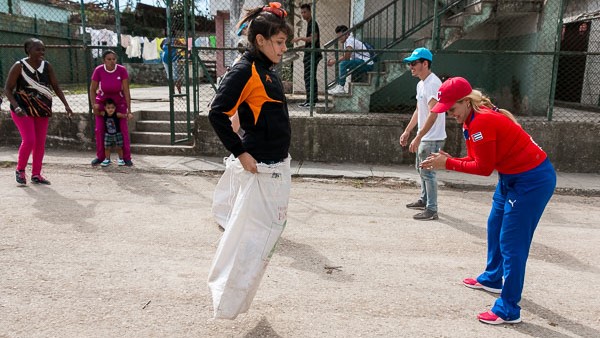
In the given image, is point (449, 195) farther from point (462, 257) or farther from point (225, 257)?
point (225, 257)

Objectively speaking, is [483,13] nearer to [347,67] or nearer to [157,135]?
[347,67]

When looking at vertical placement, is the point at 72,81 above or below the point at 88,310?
above

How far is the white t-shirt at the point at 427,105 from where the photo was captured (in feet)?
17.8

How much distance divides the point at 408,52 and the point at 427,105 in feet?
11.8

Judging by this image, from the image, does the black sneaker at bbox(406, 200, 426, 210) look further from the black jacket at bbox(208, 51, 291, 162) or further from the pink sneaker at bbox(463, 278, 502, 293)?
the black jacket at bbox(208, 51, 291, 162)

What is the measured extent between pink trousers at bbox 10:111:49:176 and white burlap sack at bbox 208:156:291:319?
4774 millimetres

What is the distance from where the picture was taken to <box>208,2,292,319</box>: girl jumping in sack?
2.87m

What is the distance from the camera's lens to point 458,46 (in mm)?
11703

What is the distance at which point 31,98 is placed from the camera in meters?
6.49

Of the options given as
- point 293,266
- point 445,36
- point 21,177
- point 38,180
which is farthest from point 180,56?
point 293,266

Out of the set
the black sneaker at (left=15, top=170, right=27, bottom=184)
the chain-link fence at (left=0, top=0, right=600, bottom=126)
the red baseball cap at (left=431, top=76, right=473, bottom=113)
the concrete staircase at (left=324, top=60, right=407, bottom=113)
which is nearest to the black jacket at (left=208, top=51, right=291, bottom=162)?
the red baseball cap at (left=431, top=76, right=473, bottom=113)

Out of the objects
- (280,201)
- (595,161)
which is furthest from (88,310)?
(595,161)

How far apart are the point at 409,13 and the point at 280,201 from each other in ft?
31.6

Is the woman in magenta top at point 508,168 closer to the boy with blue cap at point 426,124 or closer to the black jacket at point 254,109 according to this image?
the black jacket at point 254,109
